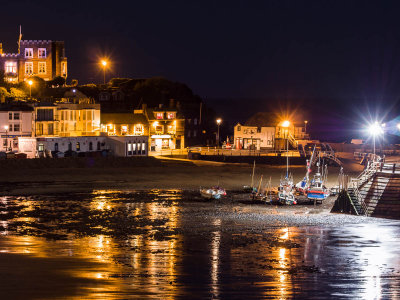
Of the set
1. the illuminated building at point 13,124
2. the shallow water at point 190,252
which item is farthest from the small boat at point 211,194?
the illuminated building at point 13,124

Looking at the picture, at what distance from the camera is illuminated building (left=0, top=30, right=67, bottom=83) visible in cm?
9619

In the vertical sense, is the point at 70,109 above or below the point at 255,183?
above

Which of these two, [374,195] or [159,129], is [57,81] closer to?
[159,129]

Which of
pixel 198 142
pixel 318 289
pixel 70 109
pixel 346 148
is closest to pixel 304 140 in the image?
pixel 346 148

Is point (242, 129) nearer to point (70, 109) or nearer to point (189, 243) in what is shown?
point (70, 109)

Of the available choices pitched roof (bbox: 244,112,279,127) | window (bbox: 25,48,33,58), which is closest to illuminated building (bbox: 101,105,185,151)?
pitched roof (bbox: 244,112,279,127)

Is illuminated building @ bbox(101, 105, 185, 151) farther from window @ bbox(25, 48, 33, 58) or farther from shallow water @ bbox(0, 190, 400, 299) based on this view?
shallow water @ bbox(0, 190, 400, 299)

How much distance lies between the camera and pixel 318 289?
21.2 metres

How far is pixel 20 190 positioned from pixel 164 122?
40992 millimetres

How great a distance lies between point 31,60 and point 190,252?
78115 millimetres

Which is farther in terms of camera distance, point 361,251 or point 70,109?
point 70,109

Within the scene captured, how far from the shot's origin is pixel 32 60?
97625mm

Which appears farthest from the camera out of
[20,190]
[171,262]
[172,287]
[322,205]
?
[20,190]

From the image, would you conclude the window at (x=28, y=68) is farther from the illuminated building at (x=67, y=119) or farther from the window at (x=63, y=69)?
the illuminated building at (x=67, y=119)
